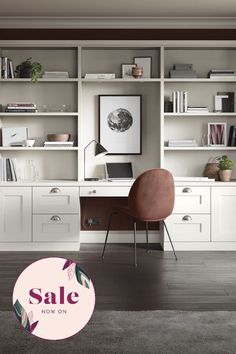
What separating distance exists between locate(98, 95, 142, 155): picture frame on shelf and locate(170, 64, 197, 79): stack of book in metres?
0.47

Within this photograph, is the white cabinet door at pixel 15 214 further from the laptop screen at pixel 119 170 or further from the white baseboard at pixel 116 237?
the laptop screen at pixel 119 170

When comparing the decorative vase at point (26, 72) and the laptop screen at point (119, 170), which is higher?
the decorative vase at point (26, 72)

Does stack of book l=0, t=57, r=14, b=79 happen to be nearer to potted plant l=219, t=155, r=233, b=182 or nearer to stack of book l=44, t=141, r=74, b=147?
stack of book l=44, t=141, r=74, b=147

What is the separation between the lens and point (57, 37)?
613 centimetres

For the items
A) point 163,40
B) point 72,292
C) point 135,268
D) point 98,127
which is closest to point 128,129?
point 98,127

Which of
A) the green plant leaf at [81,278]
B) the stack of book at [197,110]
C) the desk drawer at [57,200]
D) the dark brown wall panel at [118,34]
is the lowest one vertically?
the desk drawer at [57,200]

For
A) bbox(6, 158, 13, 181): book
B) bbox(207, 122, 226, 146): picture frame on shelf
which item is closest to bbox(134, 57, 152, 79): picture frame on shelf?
bbox(207, 122, 226, 146): picture frame on shelf

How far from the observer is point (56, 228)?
576cm

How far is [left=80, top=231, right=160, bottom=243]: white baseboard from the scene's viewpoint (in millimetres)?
6266

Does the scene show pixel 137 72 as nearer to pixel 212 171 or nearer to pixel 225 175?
pixel 212 171

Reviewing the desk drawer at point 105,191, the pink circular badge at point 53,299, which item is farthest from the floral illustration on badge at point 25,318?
the desk drawer at point 105,191

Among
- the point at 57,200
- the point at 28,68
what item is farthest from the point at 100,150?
the point at 28,68

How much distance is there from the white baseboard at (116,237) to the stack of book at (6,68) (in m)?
1.88

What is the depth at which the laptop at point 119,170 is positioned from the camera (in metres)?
6.18
